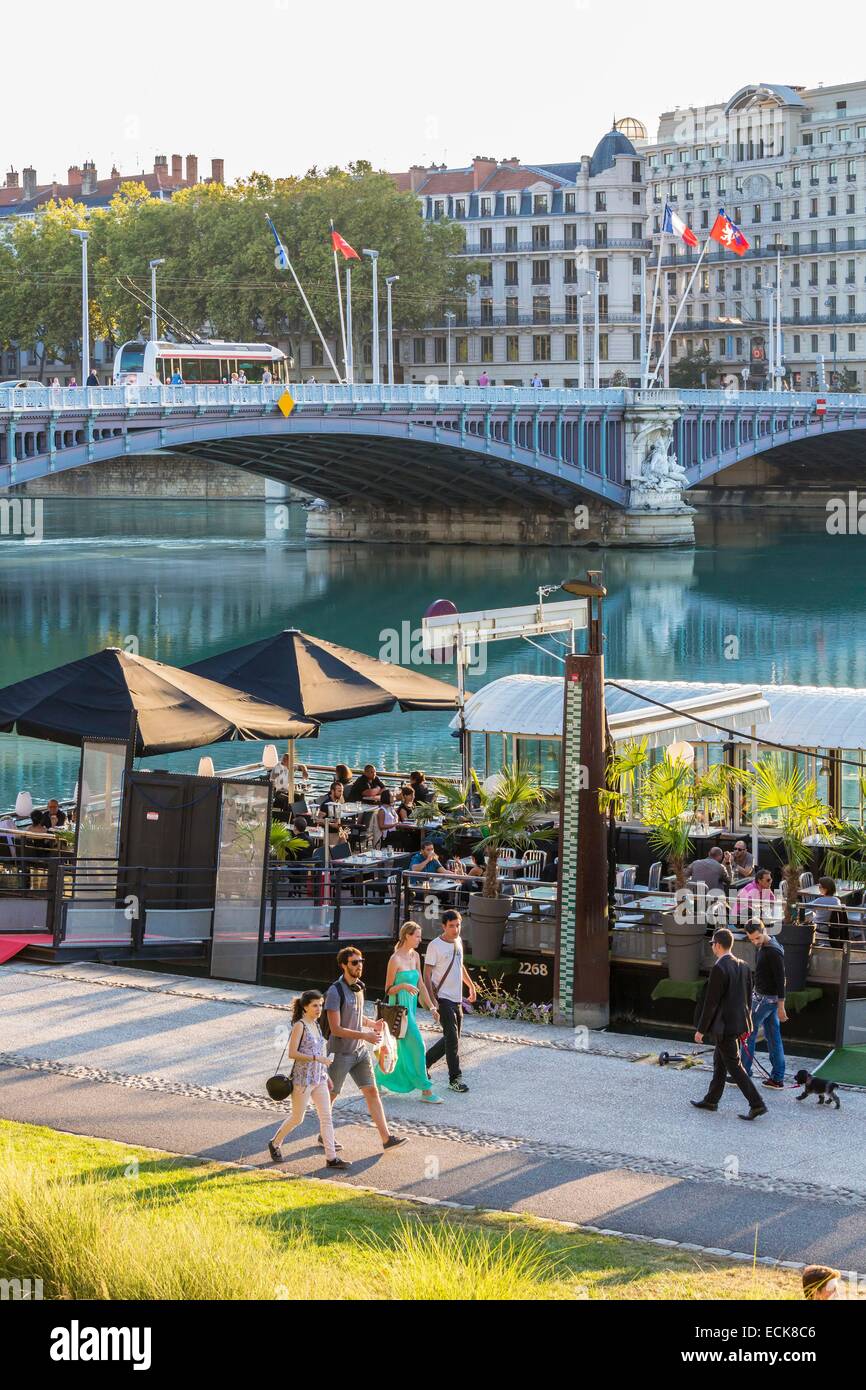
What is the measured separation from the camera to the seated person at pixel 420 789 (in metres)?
21.3

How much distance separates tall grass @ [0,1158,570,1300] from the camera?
775cm

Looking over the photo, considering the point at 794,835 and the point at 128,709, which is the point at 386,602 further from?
the point at 794,835

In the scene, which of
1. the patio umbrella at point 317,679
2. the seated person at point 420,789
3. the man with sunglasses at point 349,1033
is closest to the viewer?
the man with sunglasses at point 349,1033

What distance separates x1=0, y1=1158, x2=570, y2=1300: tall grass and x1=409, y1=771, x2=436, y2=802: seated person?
38.0ft

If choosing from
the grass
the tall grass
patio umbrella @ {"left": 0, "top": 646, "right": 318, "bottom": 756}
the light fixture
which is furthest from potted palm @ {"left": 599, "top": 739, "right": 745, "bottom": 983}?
the tall grass

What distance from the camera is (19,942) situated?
16.8 metres

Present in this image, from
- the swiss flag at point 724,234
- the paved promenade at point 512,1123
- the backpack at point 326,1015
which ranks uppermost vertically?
the swiss flag at point 724,234

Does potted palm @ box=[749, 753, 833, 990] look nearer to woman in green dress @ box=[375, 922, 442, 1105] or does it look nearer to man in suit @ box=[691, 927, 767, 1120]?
man in suit @ box=[691, 927, 767, 1120]

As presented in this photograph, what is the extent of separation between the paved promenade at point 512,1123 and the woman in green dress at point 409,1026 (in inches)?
6.4

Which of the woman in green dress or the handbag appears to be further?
the handbag

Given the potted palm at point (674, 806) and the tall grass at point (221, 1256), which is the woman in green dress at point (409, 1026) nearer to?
the tall grass at point (221, 1256)

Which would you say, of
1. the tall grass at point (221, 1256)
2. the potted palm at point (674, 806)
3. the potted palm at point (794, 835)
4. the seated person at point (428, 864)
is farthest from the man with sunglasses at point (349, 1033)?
the seated person at point (428, 864)

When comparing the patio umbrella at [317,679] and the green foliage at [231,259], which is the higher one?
the green foliage at [231,259]
